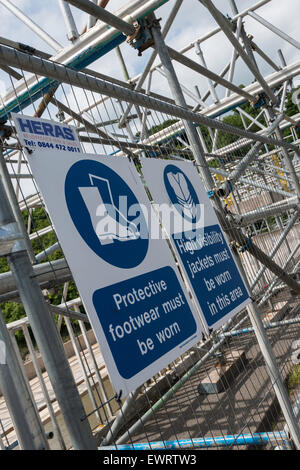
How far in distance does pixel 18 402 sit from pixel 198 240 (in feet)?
5.15

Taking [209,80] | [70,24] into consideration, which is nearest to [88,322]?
[70,24]

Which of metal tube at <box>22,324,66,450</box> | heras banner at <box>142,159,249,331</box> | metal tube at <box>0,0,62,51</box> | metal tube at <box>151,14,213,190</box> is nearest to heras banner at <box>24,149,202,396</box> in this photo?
heras banner at <box>142,159,249,331</box>

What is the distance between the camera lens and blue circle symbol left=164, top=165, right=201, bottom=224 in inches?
96.9

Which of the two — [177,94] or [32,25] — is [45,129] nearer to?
[177,94]

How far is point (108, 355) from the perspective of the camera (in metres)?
1.51

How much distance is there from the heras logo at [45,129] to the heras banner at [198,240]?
554 millimetres

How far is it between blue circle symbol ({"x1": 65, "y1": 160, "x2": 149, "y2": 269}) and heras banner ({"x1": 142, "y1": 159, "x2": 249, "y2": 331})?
379 millimetres

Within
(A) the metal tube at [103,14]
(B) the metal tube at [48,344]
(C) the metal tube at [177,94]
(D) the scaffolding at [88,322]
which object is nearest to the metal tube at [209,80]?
(D) the scaffolding at [88,322]

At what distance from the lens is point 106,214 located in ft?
5.68

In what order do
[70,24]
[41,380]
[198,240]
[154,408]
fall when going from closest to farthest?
[198,240] < [154,408] < [41,380] < [70,24]

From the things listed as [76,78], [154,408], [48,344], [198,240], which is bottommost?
[154,408]

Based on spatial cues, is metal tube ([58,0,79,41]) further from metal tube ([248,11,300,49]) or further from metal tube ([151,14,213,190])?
metal tube ([248,11,300,49])

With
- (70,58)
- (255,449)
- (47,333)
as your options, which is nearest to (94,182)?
(47,333)

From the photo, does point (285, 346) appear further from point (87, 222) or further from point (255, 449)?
point (87, 222)
